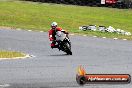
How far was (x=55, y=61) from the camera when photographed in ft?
67.2

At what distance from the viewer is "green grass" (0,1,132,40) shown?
157 feet

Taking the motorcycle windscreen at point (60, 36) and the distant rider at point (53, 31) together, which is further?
the motorcycle windscreen at point (60, 36)

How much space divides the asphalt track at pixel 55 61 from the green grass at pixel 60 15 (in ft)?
34.7

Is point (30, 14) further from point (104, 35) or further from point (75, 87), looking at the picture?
point (75, 87)

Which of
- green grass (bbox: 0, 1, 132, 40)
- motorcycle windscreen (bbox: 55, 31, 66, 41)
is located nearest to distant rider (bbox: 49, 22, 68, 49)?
motorcycle windscreen (bbox: 55, 31, 66, 41)

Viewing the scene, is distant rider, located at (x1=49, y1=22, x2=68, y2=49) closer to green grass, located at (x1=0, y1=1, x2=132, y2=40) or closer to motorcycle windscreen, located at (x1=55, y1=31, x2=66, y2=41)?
motorcycle windscreen, located at (x1=55, y1=31, x2=66, y2=41)

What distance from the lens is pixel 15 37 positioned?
3356 cm

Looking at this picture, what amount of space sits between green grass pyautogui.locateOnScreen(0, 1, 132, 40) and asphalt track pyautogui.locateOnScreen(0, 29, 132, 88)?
34.7 ft

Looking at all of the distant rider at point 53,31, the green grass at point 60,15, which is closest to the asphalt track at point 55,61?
the distant rider at point 53,31

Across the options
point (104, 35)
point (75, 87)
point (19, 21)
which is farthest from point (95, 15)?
point (75, 87)

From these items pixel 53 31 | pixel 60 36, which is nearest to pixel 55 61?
pixel 53 31

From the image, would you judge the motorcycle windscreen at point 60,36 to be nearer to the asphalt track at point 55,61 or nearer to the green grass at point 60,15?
the asphalt track at point 55,61

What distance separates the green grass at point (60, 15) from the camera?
4796cm

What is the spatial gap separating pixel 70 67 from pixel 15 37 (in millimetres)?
15749
